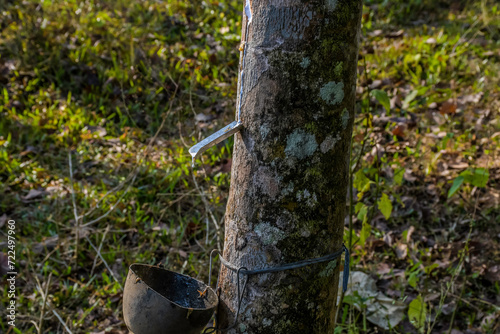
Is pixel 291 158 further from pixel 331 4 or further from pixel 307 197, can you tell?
pixel 331 4

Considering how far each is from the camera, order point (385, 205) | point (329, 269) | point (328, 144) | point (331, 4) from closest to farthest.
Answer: point (331, 4)
point (328, 144)
point (329, 269)
point (385, 205)

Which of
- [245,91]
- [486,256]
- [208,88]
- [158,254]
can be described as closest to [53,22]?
[208,88]

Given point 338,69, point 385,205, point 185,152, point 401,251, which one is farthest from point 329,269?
point 185,152

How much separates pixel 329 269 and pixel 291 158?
458mm

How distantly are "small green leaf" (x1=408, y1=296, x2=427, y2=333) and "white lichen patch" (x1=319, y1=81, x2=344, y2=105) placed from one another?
130cm

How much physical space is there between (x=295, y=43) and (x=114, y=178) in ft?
8.83

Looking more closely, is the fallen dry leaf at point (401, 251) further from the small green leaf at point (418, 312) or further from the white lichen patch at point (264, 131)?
the white lichen patch at point (264, 131)

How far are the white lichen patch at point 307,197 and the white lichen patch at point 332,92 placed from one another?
0.32 meters

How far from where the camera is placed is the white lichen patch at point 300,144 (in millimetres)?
1564

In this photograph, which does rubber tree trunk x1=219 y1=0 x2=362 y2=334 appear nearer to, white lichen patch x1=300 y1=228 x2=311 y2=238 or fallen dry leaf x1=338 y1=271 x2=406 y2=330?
white lichen patch x1=300 y1=228 x2=311 y2=238

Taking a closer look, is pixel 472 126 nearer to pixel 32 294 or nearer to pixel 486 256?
pixel 486 256

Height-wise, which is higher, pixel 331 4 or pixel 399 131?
pixel 331 4

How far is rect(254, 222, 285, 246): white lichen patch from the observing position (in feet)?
5.28

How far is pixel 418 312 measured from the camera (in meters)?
2.44
